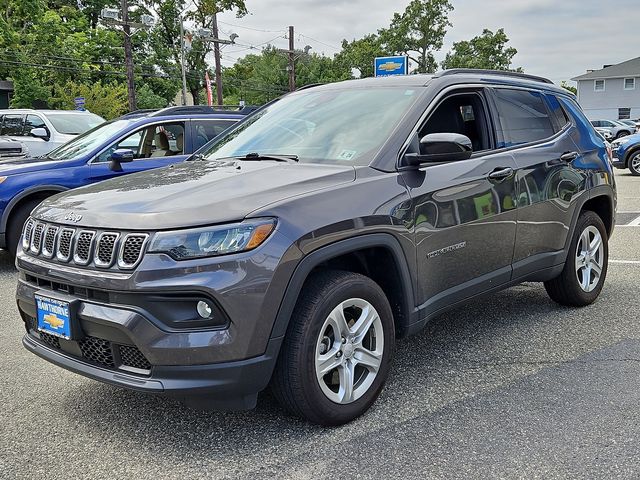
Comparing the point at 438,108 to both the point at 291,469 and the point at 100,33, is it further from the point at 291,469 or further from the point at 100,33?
the point at 100,33

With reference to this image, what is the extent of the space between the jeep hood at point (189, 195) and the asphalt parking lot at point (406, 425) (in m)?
1.07

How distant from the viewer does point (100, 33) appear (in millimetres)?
42281

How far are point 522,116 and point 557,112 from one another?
55 centimetres

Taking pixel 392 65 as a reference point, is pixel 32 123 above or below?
below

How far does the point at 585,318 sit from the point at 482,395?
1.82m

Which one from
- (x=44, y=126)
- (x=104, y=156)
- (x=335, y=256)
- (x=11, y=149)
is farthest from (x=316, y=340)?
(x=44, y=126)

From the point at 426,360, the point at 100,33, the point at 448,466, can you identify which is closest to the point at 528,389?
the point at 426,360

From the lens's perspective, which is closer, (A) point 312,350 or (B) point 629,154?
(A) point 312,350

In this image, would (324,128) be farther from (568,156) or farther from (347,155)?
(568,156)

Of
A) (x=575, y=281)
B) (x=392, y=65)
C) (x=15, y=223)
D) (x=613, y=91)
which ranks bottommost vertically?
(x=575, y=281)

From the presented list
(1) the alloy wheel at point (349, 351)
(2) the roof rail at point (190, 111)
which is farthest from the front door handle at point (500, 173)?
(2) the roof rail at point (190, 111)

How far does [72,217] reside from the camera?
3111 mm

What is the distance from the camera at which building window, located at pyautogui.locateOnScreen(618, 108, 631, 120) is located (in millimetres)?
58391

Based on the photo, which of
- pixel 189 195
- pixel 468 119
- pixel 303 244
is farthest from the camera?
pixel 468 119
